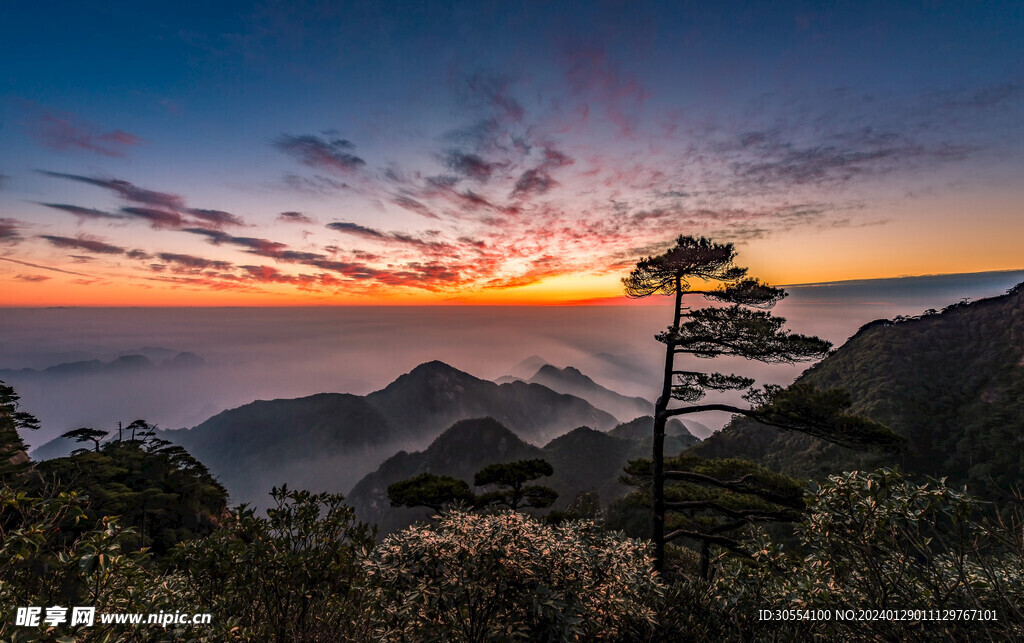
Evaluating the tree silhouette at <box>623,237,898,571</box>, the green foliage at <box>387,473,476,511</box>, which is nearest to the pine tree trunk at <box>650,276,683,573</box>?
the tree silhouette at <box>623,237,898,571</box>

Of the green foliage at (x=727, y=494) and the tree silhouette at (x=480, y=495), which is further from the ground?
the green foliage at (x=727, y=494)

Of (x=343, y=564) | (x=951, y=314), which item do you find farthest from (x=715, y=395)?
(x=951, y=314)

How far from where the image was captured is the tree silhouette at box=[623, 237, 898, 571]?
11039 millimetres

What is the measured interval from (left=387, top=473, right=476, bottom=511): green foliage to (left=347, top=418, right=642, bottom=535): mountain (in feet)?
307

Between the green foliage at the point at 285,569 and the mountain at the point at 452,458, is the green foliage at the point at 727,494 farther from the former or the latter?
the mountain at the point at 452,458

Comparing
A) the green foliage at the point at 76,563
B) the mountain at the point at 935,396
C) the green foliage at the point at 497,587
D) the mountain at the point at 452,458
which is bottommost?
the mountain at the point at 452,458

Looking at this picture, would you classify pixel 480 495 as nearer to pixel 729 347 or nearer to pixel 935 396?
pixel 729 347

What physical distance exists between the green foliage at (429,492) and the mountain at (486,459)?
9344 centimetres

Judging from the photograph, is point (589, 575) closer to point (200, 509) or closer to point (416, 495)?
point (416, 495)

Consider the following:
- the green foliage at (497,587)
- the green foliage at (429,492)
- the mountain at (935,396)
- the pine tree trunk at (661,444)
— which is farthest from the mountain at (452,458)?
the green foliage at (497,587)

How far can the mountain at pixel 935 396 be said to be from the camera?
4894 centimetres

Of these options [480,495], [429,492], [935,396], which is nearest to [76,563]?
[429,492]

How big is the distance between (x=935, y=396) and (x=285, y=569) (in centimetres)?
9024

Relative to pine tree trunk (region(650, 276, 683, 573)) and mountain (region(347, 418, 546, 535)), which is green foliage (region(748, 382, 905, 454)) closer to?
pine tree trunk (region(650, 276, 683, 573))
